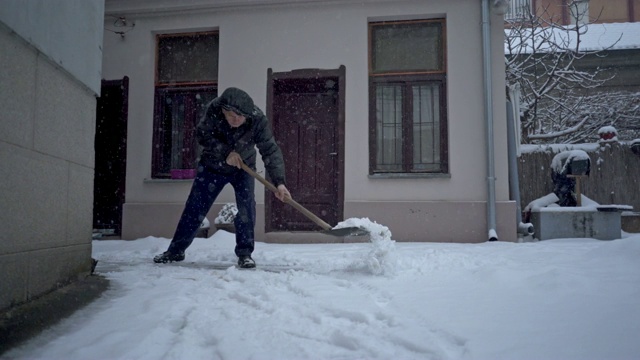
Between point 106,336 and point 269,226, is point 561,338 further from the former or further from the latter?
point 269,226

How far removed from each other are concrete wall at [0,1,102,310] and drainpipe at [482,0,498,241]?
15.6 feet

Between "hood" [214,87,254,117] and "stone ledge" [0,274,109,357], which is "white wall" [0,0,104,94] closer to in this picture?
"hood" [214,87,254,117]

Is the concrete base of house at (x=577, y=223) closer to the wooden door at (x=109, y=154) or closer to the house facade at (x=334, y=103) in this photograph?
the house facade at (x=334, y=103)

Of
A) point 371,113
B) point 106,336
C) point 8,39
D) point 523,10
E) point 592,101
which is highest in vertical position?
point 523,10

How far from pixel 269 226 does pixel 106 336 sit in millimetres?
4456

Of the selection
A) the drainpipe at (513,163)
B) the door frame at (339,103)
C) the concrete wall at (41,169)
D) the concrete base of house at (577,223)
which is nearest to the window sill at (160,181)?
the door frame at (339,103)

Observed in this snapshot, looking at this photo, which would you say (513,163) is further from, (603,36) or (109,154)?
(603,36)

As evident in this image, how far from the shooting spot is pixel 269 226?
6.21 m

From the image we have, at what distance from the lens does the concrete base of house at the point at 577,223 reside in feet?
19.2

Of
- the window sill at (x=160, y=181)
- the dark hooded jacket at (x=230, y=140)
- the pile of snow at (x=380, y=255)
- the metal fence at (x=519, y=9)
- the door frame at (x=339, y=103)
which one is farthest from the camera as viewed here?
the metal fence at (x=519, y=9)

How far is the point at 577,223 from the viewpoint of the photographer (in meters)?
5.93

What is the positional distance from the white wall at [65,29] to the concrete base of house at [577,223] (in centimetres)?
580

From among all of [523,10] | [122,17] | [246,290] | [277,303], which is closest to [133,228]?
[122,17]

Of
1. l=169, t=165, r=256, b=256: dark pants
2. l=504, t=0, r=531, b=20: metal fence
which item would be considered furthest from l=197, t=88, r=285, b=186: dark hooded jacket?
l=504, t=0, r=531, b=20: metal fence
